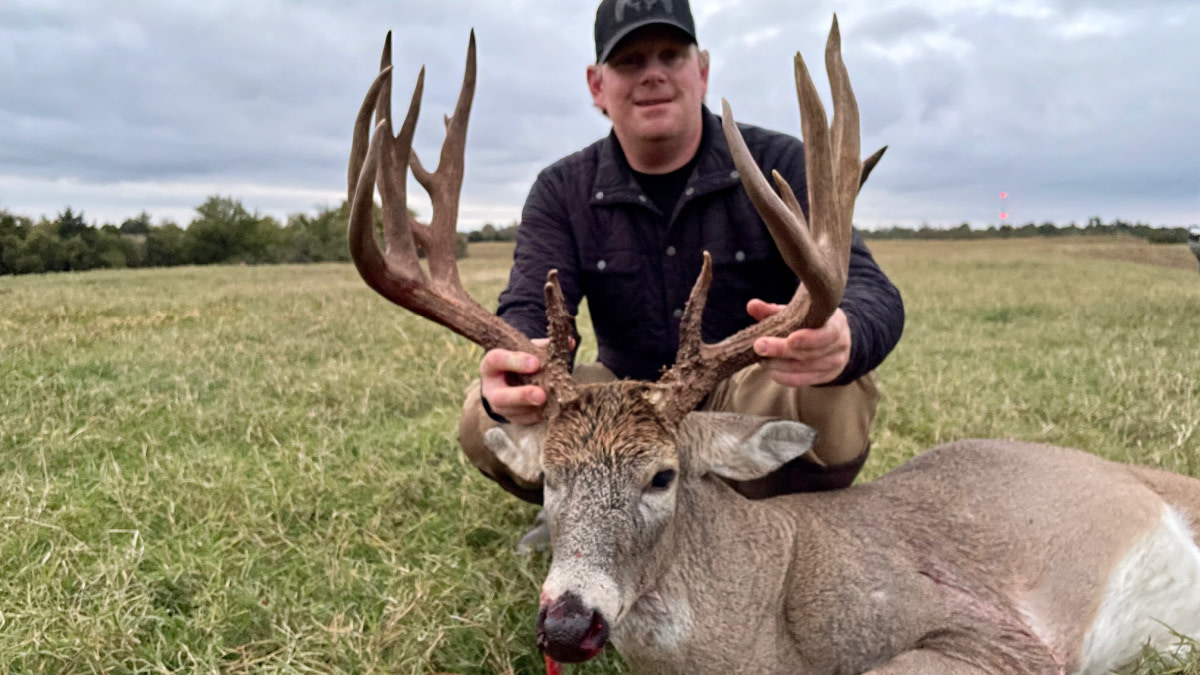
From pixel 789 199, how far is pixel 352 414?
4567 mm

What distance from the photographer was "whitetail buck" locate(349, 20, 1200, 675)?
104 inches

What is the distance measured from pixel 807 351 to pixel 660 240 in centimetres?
153

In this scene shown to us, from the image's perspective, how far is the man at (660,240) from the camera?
157 inches

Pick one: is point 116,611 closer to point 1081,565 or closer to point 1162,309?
point 1081,565

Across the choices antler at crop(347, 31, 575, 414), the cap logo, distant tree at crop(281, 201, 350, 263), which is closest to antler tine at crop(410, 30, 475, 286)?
antler at crop(347, 31, 575, 414)

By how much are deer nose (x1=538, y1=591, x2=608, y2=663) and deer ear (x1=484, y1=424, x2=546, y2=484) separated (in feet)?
2.76

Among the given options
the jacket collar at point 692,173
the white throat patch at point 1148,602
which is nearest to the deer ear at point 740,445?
the white throat patch at point 1148,602

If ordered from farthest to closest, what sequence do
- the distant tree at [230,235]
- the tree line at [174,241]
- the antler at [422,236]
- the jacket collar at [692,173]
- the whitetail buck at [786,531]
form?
the distant tree at [230,235] < the tree line at [174,241] < the jacket collar at [692,173] < the antler at [422,236] < the whitetail buck at [786,531]

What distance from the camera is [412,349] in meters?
8.87

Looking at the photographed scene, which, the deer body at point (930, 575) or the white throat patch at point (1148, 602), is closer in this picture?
the deer body at point (930, 575)

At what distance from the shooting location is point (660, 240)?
4.33m

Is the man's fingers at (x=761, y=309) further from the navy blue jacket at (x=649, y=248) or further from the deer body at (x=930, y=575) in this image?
the navy blue jacket at (x=649, y=248)

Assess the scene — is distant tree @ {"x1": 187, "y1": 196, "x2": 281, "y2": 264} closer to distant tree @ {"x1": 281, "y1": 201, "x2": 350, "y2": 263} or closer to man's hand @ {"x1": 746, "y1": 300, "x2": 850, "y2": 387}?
distant tree @ {"x1": 281, "y1": 201, "x2": 350, "y2": 263}

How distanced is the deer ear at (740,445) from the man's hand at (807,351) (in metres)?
0.25
